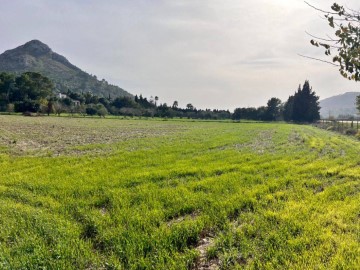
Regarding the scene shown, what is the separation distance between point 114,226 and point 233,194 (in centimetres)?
352

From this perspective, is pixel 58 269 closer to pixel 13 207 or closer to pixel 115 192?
pixel 13 207

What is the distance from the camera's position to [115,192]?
7.51m

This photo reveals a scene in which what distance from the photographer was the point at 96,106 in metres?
111

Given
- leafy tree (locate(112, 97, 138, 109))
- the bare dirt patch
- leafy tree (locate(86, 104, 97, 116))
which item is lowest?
the bare dirt patch

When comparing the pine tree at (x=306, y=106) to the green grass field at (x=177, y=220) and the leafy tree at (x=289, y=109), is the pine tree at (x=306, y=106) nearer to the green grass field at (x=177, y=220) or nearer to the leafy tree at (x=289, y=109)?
the leafy tree at (x=289, y=109)

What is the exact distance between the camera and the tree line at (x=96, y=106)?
97.6 meters

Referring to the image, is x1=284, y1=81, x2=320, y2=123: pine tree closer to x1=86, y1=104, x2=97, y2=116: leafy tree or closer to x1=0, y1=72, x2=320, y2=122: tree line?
x1=0, y1=72, x2=320, y2=122: tree line

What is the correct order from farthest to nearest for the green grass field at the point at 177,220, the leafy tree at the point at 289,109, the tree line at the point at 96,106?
the leafy tree at the point at 289,109
the tree line at the point at 96,106
the green grass field at the point at 177,220

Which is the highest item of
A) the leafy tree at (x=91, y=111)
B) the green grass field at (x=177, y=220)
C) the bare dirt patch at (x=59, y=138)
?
the leafy tree at (x=91, y=111)

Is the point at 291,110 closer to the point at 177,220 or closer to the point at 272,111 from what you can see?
the point at 272,111

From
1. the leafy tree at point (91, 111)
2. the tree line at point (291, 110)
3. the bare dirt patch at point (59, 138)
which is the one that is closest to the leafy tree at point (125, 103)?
the leafy tree at point (91, 111)

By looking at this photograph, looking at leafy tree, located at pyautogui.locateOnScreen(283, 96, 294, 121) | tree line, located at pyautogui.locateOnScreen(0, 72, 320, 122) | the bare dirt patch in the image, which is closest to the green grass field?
the bare dirt patch

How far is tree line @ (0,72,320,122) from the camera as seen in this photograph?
320 feet

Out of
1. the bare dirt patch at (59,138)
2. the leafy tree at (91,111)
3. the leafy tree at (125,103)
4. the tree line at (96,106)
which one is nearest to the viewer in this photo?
the bare dirt patch at (59,138)
